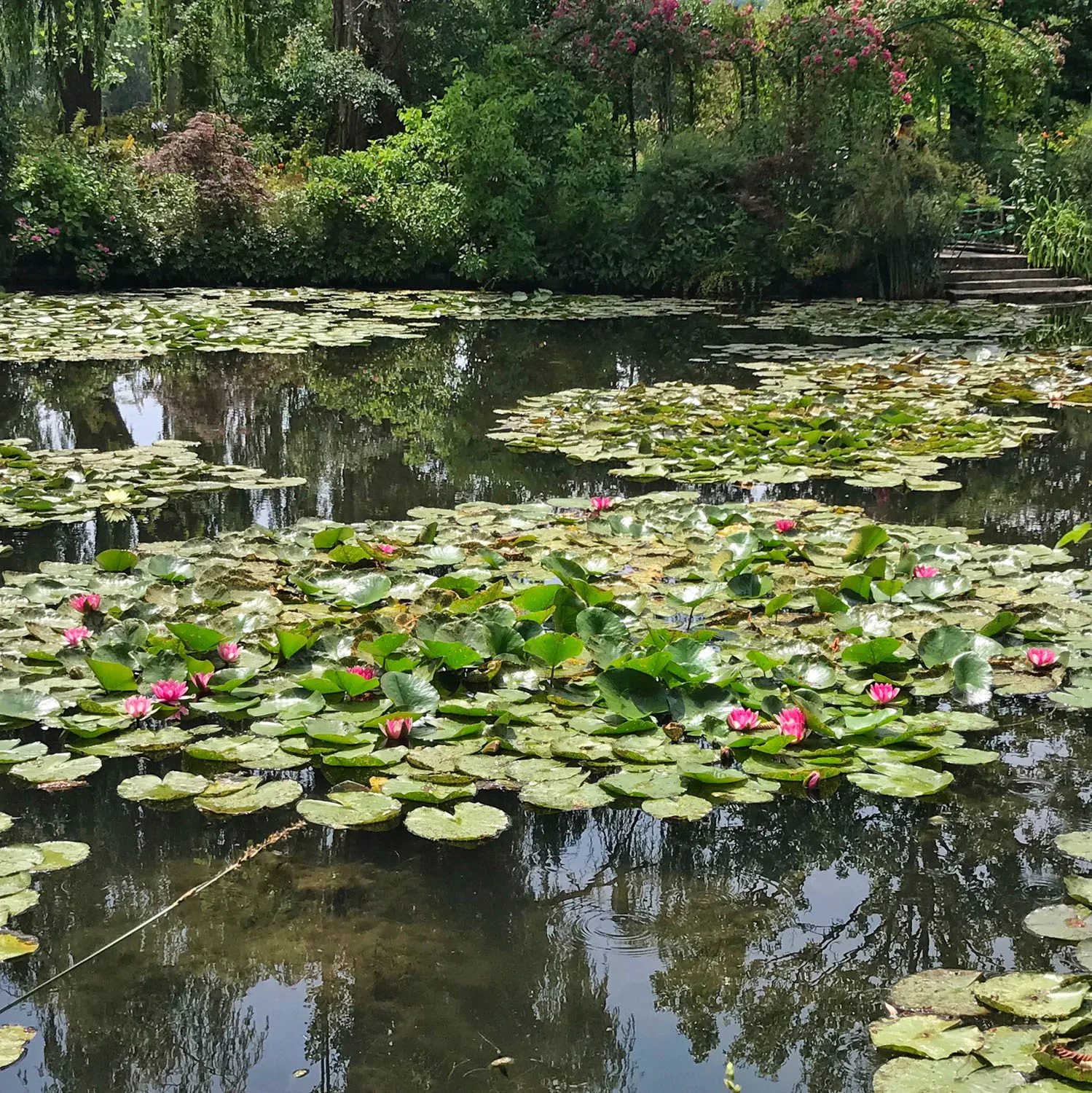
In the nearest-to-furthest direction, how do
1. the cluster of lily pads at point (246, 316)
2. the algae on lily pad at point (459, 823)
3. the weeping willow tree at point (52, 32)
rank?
the algae on lily pad at point (459, 823) → the cluster of lily pads at point (246, 316) → the weeping willow tree at point (52, 32)


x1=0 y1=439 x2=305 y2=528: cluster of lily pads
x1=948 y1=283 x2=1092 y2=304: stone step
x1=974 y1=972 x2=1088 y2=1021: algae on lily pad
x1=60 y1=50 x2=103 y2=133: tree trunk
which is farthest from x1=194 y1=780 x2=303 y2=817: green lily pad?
x1=60 y1=50 x2=103 y2=133: tree trunk

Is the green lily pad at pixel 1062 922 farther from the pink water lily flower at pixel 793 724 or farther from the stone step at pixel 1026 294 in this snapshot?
the stone step at pixel 1026 294

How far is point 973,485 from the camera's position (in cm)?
472

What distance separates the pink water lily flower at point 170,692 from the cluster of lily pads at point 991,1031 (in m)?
1.54

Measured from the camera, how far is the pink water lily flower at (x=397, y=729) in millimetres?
2355

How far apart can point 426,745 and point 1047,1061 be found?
128cm

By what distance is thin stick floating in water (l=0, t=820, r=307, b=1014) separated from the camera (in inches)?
65.2

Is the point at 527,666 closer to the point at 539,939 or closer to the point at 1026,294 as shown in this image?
the point at 539,939

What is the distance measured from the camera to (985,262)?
1244cm

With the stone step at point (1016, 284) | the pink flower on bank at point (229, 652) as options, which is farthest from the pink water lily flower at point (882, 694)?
the stone step at point (1016, 284)

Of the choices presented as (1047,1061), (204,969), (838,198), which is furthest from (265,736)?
(838,198)

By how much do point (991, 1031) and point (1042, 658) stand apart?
1.31 metres

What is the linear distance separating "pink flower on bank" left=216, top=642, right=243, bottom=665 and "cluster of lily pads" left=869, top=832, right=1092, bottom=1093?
5.26 feet

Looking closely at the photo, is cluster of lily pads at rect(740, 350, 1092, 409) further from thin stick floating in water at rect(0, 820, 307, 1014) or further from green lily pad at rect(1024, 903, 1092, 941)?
thin stick floating in water at rect(0, 820, 307, 1014)
